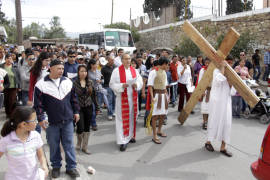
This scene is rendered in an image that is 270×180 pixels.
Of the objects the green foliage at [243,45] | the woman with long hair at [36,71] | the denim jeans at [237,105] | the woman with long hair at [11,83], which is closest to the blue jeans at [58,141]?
the woman with long hair at [36,71]

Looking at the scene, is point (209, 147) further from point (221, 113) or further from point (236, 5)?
point (236, 5)

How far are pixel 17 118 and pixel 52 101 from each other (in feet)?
3.17

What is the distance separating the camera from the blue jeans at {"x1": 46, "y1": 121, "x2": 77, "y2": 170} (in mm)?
3693

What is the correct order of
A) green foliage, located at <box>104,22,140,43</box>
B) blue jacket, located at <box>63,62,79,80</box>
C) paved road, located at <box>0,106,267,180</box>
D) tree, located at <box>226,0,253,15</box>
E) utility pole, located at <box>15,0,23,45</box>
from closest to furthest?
paved road, located at <box>0,106,267,180</box>
blue jacket, located at <box>63,62,79,80</box>
utility pole, located at <box>15,0,23,45</box>
tree, located at <box>226,0,253,15</box>
green foliage, located at <box>104,22,140,43</box>

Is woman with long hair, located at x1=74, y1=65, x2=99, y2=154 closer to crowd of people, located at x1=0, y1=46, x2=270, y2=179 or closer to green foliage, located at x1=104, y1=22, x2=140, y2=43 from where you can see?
crowd of people, located at x1=0, y1=46, x2=270, y2=179

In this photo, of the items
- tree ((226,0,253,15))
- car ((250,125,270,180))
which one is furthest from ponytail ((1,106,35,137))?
tree ((226,0,253,15))

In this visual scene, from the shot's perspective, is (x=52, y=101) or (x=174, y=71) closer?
(x=52, y=101)

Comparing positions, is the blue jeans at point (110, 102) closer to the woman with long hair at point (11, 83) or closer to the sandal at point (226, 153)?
the woman with long hair at point (11, 83)

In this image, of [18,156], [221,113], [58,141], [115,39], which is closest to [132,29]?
[115,39]

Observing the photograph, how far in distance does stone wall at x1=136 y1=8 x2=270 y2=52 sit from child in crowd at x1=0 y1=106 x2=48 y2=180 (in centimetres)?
1379

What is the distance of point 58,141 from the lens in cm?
378

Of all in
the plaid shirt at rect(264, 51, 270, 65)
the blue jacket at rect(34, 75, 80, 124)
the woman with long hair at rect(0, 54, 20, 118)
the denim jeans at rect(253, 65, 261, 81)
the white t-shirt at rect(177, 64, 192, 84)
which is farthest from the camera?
the denim jeans at rect(253, 65, 261, 81)

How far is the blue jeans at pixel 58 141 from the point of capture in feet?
12.1

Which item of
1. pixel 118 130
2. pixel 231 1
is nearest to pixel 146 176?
pixel 118 130
